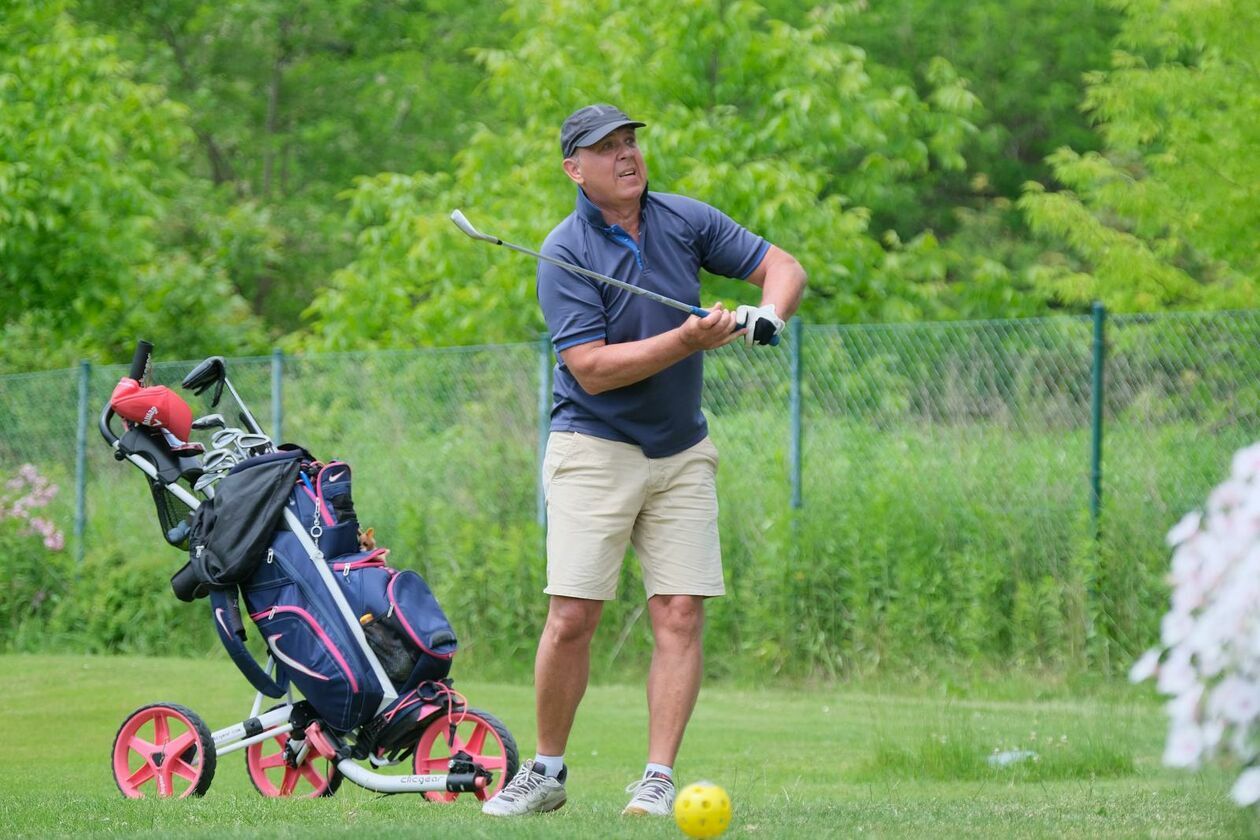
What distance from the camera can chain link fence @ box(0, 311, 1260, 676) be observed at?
905 cm

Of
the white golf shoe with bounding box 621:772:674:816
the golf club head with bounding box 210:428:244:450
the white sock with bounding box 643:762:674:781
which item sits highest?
the golf club head with bounding box 210:428:244:450

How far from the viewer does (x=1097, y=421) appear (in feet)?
30.1

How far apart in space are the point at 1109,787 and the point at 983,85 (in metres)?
20.2

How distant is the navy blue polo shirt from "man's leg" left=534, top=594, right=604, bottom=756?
481mm

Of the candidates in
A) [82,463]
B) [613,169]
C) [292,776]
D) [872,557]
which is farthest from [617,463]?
[82,463]

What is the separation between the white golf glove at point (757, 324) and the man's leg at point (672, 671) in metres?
0.77

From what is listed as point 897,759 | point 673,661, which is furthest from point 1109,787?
point 673,661

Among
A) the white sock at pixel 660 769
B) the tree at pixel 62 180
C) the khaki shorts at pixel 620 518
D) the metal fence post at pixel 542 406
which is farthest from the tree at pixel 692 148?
the white sock at pixel 660 769

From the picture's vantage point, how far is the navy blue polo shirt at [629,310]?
5.05 m

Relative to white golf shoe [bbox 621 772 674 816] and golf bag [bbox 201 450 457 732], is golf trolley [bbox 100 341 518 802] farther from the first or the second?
Answer: white golf shoe [bbox 621 772 674 816]

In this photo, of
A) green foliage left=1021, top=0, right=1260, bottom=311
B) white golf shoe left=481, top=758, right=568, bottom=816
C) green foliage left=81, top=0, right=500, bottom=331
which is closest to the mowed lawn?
white golf shoe left=481, top=758, right=568, bottom=816

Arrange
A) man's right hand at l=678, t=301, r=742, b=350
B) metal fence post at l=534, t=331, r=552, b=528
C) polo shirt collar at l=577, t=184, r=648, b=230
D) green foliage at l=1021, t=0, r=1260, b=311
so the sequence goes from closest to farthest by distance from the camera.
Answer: man's right hand at l=678, t=301, r=742, b=350 < polo shirt collar at l=577, t=184, r=648, b=230 < metal fence post at l=534, t=331, r=552, b=528 < green foliage at l=1021, t=0, r=1260, b=311

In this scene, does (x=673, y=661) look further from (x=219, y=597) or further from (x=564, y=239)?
(x=219, y=597)

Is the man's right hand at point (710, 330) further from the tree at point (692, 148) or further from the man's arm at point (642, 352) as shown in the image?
the tree at point (692, 148)
